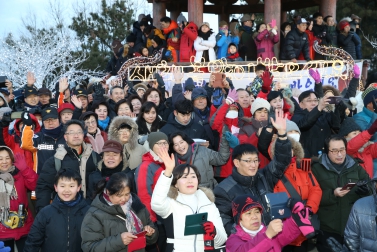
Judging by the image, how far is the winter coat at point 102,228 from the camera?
470 centimetres

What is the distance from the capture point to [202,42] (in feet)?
44.7

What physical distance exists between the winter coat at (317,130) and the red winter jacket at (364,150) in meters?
0.55

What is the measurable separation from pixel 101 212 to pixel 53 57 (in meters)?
23.0

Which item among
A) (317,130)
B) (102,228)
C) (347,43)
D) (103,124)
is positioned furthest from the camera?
(347,43)

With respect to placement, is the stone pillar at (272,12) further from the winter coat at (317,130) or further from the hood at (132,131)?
the hood at (132,131)

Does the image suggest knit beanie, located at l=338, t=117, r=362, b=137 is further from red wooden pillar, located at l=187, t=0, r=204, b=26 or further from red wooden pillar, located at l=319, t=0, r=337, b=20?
red wooden pillar, located at l=319, t=0, r=337, b=20

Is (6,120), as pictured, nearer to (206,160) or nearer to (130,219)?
(206,160)

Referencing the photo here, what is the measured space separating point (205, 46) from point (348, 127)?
727 cm

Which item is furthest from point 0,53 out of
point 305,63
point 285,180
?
point 285,180

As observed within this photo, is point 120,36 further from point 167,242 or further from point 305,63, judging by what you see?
point 167,242

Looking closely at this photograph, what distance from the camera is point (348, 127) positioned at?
6.74 metres

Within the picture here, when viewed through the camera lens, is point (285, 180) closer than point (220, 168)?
Yes

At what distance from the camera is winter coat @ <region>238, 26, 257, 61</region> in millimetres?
13894

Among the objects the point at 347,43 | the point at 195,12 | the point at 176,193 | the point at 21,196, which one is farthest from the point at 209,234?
the point at 347,43
